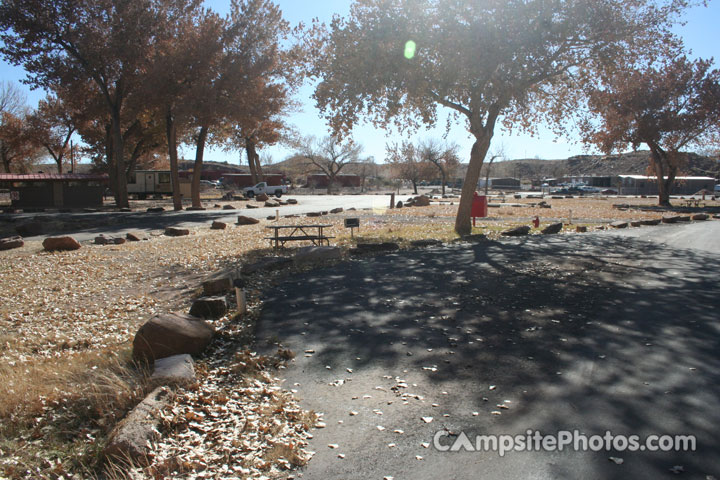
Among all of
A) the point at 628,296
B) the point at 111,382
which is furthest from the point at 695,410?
the point at 111,382

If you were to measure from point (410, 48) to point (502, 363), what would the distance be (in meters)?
11.5

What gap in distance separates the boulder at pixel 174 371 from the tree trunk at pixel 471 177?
12965 mm

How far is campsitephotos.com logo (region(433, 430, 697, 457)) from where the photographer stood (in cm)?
363

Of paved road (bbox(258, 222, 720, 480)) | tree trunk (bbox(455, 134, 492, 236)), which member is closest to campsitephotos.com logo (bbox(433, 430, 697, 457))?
paved road (bbox(258, 222, 720, 480))

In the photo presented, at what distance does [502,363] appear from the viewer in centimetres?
533

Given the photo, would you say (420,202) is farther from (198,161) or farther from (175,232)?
(175,232)

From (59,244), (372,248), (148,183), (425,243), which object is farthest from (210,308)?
(148,183)

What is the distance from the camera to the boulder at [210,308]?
7.34 metres

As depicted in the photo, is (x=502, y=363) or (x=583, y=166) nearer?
Answer: (x=502, y=363)

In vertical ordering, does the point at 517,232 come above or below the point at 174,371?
above

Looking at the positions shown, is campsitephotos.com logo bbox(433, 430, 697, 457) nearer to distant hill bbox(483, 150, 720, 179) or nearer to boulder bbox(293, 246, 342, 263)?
boulder bbox(293, 246, 342, 263)

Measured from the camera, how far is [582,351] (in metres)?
5.61

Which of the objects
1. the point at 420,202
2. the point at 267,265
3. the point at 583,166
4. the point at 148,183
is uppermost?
the point at 583,166

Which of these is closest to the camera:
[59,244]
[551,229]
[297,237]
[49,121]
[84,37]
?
[297,237]
